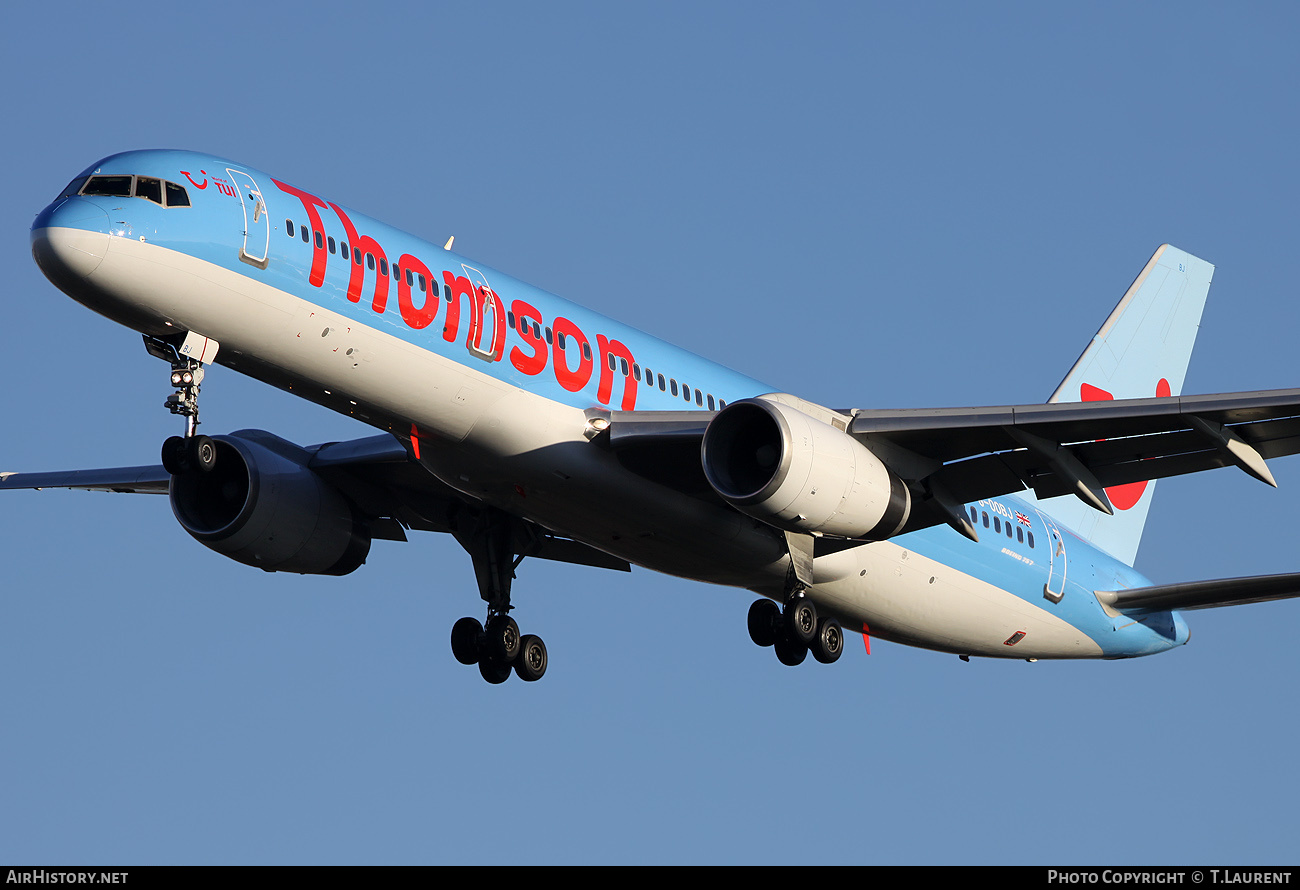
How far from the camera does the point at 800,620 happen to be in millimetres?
28531

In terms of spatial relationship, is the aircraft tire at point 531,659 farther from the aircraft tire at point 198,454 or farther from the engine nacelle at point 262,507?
the aircraft tire at point 198,454

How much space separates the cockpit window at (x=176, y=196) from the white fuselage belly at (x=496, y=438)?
790 mm

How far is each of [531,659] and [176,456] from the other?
10306mm

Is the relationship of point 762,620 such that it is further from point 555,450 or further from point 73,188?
point 73,188

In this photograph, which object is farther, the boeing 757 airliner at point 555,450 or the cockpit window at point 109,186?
the boeing 757 airliner at point 555,450

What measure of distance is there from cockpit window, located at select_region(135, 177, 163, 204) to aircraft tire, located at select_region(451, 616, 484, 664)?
11.8 meters

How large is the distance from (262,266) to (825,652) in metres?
12.3

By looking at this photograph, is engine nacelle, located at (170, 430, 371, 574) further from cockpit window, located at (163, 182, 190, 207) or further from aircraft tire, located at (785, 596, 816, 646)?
aircraft tire, located at (785, 596, 816, 646)

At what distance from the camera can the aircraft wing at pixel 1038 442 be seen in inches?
957

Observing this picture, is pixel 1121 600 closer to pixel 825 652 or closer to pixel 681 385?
pixel 825 652

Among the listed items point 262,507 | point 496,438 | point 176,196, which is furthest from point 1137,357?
point 176,196

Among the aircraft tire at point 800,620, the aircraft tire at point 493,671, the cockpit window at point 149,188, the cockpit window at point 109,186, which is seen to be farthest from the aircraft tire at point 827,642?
the cockpit window at point 109,186

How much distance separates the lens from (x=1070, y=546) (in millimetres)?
34719
